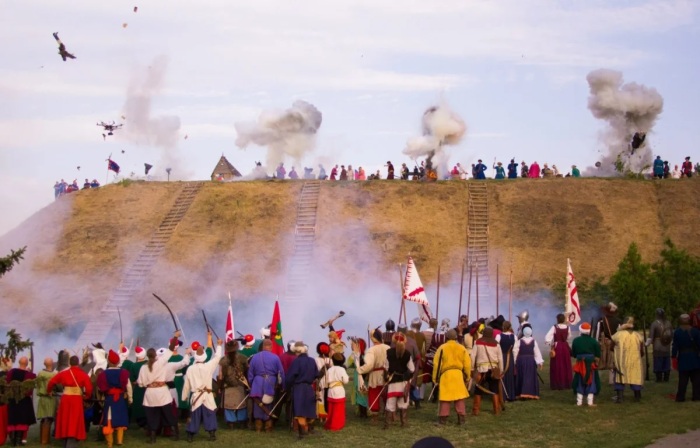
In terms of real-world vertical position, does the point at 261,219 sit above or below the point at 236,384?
above

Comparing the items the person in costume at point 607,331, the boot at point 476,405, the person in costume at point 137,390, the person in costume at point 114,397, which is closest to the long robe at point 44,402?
the person in costume at point 114,397

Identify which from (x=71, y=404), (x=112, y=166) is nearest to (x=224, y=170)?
(x=112, y=166)

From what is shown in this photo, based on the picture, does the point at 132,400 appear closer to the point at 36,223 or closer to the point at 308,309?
the point at 308,309

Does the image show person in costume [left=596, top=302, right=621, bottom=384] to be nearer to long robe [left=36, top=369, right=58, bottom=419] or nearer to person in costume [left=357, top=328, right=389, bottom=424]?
person in costume [left=357, top=328, right=389, bottom=424]

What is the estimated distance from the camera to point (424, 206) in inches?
1848

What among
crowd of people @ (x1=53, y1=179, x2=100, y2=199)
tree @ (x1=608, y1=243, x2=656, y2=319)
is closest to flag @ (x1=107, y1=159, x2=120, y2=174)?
crowd of people @ (x1=53, y1=179, x2=100, y2=199)

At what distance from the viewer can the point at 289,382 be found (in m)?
17.1

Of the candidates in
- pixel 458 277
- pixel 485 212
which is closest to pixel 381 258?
pixel 458 277

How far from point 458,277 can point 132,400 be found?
24373 millimetres

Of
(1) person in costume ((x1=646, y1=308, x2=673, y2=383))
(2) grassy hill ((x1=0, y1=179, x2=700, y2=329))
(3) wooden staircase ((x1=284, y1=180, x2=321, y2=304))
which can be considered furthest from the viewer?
(2) grassy hill ((x1=0, y1=179, x2=700, y2=329))

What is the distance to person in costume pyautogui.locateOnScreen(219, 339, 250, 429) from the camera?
17.6m

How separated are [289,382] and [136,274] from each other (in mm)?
26019

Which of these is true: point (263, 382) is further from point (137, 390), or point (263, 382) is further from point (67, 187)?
point (67, 187)

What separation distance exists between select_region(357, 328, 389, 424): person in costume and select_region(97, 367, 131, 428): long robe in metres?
3.97
